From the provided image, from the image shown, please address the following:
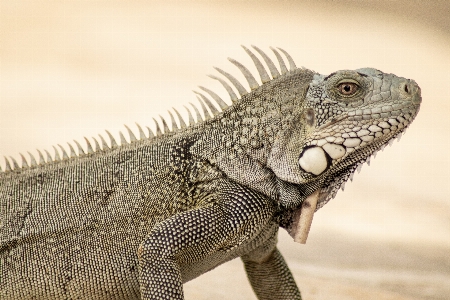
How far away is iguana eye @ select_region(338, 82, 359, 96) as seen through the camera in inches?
202

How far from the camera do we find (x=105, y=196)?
570cm

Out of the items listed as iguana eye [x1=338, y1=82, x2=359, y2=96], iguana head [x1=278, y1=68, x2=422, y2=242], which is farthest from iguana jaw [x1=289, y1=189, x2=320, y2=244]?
iguana eye [x1=338, y1=82, x2=359, y2=96]

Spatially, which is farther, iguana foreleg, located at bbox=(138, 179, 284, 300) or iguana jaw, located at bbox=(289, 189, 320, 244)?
iguana jaw, located at bbox=(289, 189, 320, 244)

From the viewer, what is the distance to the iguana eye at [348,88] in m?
5.13

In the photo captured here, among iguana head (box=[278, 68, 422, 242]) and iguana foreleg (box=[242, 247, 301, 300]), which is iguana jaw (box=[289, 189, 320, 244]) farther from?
iguana foreleg (box=[242, 247, 301, 300])

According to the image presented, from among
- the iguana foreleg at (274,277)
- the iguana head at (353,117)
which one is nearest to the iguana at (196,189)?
the iguana head at (353,117)

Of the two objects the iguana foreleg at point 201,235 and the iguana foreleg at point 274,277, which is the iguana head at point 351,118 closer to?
the iguana foreleg at point 201,235

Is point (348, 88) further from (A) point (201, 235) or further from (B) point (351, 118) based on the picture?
(A) point (201, 235)

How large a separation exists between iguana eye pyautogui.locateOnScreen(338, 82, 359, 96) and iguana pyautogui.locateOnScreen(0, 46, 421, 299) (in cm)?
1

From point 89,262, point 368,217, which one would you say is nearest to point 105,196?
point 89,262

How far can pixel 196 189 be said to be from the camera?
5.50 meters

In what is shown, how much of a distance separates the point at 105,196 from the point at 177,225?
862mm

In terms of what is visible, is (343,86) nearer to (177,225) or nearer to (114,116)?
(177,225)

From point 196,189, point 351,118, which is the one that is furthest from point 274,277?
point 351,118
